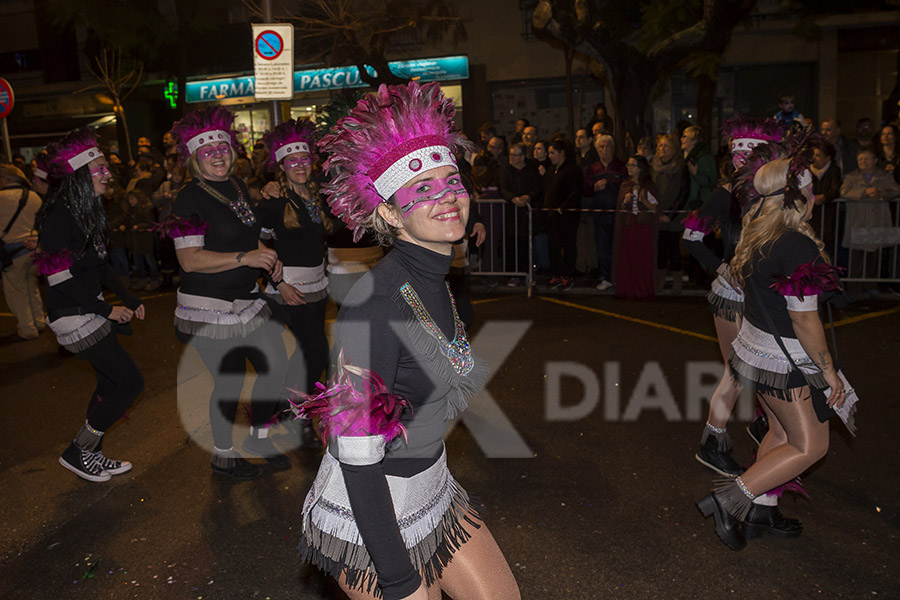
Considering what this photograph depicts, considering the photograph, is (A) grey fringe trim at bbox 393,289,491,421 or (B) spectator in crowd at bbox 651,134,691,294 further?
(B) spectator in crowd at bbox 651,134,691,294

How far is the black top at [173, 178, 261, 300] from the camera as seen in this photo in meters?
4.60

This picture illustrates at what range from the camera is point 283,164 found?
5383mm

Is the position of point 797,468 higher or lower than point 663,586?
higher

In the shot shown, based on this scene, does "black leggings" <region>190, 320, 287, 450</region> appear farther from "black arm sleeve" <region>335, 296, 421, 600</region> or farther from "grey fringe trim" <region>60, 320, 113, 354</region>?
"black arm sleeve" <region>335, 296, 421, 600</region>

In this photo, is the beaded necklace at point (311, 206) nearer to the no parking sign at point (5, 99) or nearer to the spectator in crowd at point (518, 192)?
the spectator in crowd at point (518, 192)

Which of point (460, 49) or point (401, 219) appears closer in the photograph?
point (401, 219)

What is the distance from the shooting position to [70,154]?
464 cm

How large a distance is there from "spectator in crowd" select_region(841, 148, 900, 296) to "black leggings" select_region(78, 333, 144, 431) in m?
8.49

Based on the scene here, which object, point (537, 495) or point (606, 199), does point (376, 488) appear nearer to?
point (537, 495)

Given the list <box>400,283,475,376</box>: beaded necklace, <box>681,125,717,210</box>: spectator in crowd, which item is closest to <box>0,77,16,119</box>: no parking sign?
<box>681,125,717,210</box>: spectator in crowd

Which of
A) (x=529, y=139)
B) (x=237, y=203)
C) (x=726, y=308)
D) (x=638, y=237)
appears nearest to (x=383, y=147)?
(x=237, y=203)

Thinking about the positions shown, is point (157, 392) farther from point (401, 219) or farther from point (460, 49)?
point (460, 49)

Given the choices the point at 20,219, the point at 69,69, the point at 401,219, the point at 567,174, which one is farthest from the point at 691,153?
the point at 69,69

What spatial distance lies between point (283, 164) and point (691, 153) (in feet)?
22.3
